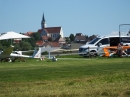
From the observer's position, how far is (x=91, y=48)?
32.1 metres

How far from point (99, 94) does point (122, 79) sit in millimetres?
2774

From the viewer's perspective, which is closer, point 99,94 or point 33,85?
point 99,94

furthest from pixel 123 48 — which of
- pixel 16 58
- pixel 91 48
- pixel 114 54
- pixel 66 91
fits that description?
pixel 66 91

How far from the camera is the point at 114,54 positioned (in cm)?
2988

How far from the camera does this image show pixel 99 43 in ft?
108

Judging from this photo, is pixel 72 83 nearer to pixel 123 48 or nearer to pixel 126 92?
pixel 126 92

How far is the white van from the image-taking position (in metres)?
31.6

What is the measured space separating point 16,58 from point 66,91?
2087cm

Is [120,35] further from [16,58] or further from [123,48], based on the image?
[16,58]

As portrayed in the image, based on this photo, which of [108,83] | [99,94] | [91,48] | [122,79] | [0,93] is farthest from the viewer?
[91,48]

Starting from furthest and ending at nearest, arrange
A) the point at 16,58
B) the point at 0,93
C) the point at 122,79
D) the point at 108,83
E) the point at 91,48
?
the point at 91,48, the point at 16,58, the point at 122,79, the point at 108,83, the point at 0,93

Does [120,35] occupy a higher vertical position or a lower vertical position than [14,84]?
higher

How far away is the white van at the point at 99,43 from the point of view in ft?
104

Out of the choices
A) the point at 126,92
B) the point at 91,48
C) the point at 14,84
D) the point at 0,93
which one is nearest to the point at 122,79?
the point at 126,92
